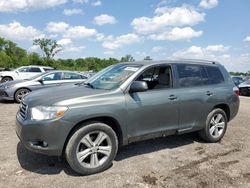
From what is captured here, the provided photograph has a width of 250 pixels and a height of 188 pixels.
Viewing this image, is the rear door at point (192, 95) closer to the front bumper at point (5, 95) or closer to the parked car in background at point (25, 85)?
the parked car in background at point (25, 85)

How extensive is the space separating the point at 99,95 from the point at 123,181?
135 centimetres

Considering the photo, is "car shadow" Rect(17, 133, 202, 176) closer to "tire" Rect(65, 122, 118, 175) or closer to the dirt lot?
the dirt lot

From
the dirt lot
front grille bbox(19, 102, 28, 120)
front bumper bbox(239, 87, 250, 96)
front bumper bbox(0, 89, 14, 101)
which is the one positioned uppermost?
front grille bbox(19, 102, 28, 120)

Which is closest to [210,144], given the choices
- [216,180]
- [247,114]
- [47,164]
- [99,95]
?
[216,180]

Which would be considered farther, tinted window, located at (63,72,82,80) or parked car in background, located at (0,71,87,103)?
tinted window, located at (63,72,82,80)

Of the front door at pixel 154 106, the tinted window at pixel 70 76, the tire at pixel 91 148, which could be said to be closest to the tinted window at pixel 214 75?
the front door at pixel 154 106

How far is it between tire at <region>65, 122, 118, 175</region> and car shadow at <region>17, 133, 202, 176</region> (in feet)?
0.80

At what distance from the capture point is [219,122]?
588cm

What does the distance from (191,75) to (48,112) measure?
3016 mm

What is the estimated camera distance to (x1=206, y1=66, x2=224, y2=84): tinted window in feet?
18.9

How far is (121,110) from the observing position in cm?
425

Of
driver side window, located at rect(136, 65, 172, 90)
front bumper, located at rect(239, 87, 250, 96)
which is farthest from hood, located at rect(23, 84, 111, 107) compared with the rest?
front bumper, located at rect(239, 87, 250, 96)

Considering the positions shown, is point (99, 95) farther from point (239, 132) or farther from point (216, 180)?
point (239, 132)

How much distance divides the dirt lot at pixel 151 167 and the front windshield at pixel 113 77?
4.40ft
